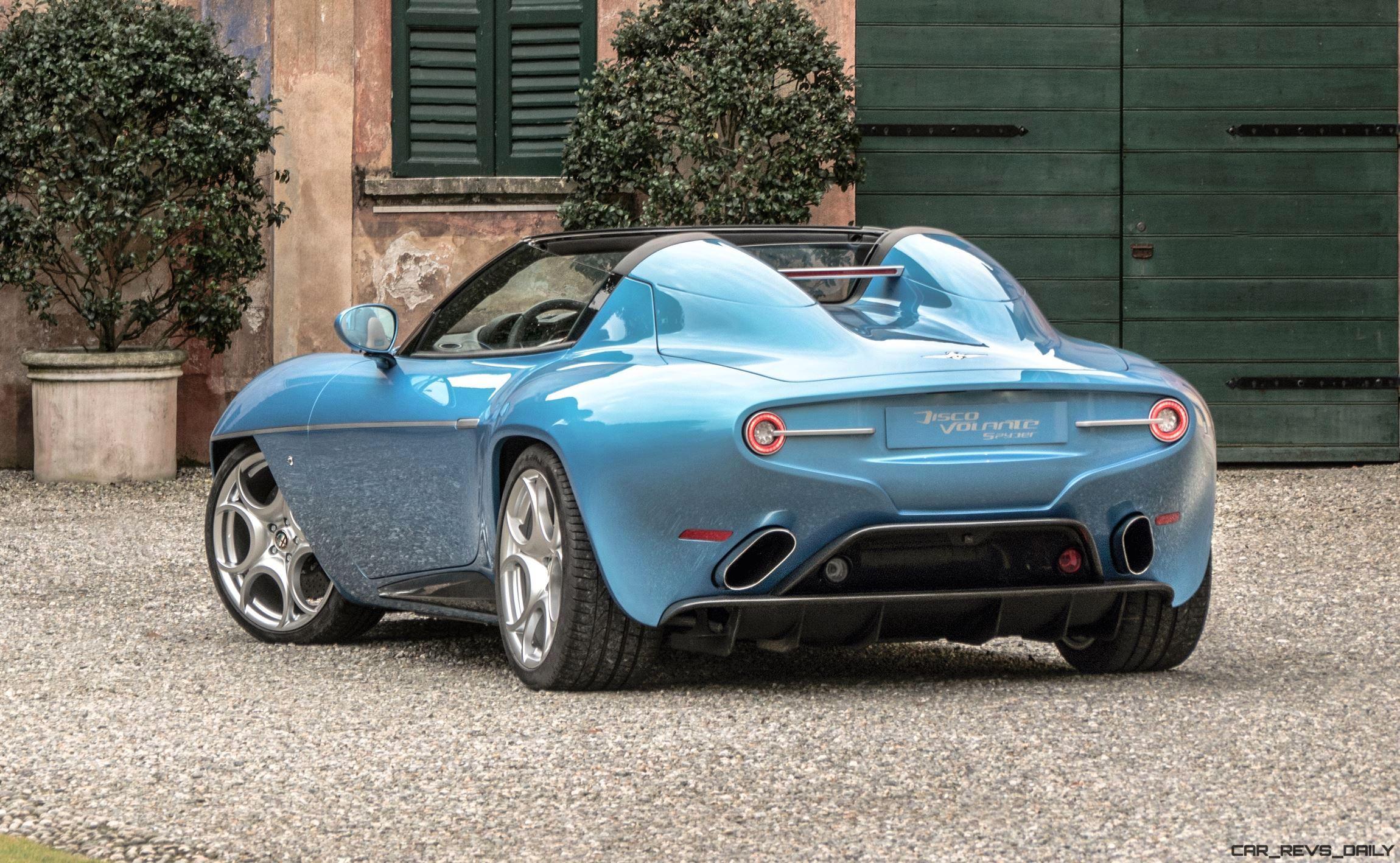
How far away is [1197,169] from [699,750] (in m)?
9.33

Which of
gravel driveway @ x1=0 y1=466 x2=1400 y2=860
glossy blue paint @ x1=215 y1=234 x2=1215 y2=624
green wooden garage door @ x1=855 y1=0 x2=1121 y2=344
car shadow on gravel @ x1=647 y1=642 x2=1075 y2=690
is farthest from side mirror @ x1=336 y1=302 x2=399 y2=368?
green wooden garage door @ x1=855 y1=0 x2=1121 y2=344

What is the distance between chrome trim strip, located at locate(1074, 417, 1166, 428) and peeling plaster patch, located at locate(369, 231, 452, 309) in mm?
8524

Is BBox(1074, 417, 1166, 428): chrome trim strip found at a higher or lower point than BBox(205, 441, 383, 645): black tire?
higher

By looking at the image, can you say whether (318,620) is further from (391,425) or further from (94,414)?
(94,414)

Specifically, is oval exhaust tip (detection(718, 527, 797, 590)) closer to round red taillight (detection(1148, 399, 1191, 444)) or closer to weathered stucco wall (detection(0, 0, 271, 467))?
round red taillight (detection(1148, 399, 1191, 444))

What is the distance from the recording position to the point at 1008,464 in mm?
4488

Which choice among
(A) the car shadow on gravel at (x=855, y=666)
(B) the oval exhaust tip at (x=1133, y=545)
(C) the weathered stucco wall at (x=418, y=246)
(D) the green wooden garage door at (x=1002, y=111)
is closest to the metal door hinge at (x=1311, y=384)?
(D) the green wooden garage door at (x=1002, y=111)

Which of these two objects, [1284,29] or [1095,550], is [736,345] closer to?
[1095,550]

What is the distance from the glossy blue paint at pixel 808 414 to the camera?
4402 millimetres

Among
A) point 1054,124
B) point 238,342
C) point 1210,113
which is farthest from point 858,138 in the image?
point 238,342

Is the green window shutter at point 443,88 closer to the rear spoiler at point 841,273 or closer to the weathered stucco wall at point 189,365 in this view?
the weathered stucco wall at point 189,365

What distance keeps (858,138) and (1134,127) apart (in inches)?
74.1

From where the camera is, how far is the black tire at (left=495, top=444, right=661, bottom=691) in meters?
4.59

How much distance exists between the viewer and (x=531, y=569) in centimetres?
485
